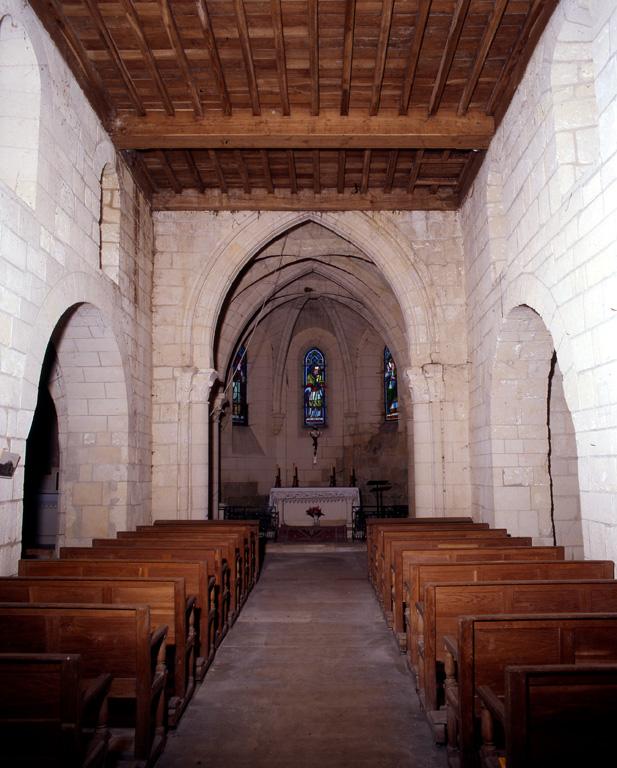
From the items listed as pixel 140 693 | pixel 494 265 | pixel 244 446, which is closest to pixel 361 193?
pixel 494 265

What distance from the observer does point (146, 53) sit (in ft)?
20.7

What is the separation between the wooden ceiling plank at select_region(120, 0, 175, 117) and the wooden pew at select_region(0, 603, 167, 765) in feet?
16.7

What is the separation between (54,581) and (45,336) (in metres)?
2.47

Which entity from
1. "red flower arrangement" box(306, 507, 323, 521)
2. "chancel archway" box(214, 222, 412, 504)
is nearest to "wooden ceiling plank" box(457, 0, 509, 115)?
"red flower arrangement" box(306, 507, 323, 521)

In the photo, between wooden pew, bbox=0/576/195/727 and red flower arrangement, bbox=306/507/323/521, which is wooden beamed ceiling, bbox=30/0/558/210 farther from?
red flower arrangement, bbox=306/507/323/521

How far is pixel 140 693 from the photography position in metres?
3.25

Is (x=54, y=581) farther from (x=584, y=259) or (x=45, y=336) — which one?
(x=584, y=259)

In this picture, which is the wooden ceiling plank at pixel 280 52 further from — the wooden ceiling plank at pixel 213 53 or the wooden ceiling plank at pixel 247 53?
the wooden ceiling plank at pixel 213 53

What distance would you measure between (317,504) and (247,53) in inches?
338

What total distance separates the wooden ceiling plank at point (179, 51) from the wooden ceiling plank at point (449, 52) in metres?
2.56

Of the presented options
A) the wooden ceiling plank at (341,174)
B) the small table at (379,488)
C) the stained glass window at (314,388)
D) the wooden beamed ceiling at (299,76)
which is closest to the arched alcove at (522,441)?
the wooden beamed ceiling at (299,76)

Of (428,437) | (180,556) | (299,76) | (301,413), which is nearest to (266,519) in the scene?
(428,437)

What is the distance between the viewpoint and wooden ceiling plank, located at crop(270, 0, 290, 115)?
5734mm

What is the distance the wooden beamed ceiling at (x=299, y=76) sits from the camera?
19.3ft
